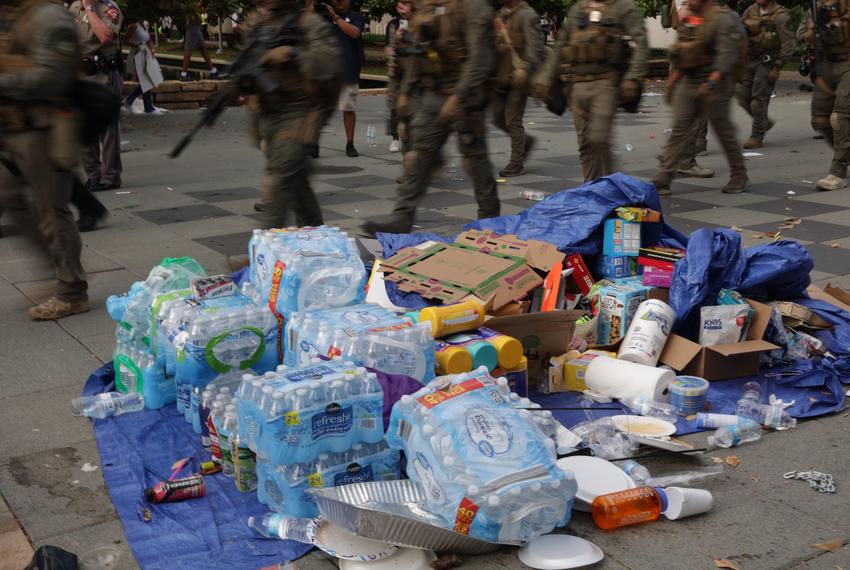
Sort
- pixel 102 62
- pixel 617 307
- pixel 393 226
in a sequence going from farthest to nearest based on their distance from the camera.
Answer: pixel 102 62 < pixel 393 226 < pixel 617 307

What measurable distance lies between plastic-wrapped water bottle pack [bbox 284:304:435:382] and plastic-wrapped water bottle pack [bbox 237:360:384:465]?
0.30 metres

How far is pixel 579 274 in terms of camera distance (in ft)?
18.7

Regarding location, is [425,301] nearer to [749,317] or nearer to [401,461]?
[401,461]

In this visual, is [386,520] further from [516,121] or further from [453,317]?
[516,121]

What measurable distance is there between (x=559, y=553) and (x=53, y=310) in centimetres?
412

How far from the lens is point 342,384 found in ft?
12.3

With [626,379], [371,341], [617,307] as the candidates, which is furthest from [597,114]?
[371,341]

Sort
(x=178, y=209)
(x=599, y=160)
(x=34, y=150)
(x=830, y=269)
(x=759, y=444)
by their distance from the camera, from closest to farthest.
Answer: (x=759, y=444) < (x=34, y=150) < (x=830, y=269) < (x=599, y=160) < (x=178, y=209)

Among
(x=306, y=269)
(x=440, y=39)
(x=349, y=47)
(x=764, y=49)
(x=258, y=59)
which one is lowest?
(x=306, y=269)

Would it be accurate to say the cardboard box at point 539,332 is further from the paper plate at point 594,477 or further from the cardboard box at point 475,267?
the paper plate at point 594,477

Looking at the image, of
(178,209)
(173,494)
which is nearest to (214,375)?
(173,494)

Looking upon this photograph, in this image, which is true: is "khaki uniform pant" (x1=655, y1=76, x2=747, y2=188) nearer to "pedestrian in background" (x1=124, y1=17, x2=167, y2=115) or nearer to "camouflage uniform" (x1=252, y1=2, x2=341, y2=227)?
"camouflage uniform" (x1=252, y1=2, x2=341, y2=227)

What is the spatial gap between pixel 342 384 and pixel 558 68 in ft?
17.6

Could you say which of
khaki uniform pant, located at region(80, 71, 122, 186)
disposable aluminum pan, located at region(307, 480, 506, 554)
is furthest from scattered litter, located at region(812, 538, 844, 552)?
khaki uniform pant, located at region(80, 71, 122, 186)
